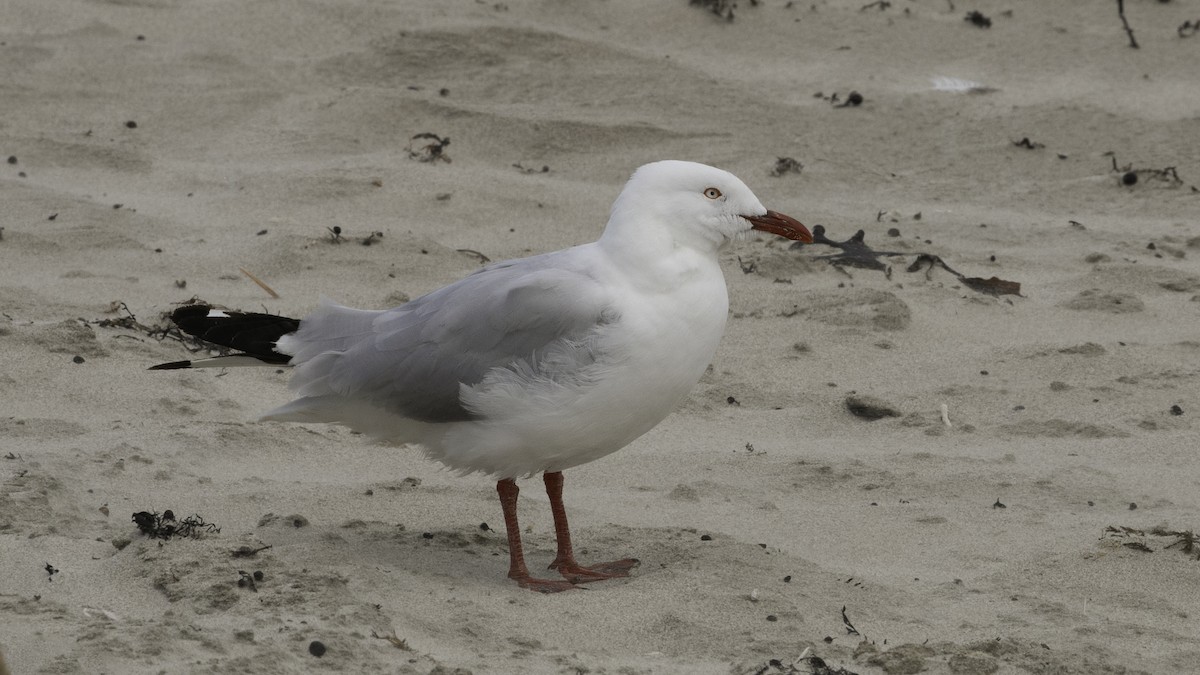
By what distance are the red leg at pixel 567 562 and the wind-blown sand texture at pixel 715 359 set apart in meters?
0.09

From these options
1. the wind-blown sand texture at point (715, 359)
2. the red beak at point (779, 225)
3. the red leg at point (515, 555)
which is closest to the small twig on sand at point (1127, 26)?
the wind-blown sand texture at point (715, 359)

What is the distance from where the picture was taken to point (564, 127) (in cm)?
902

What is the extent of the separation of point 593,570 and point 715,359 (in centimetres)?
202

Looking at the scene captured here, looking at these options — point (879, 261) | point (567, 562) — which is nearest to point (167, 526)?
point (567, 562)

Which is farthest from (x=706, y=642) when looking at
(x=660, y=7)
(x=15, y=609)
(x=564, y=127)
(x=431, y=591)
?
(x=660, y=7)

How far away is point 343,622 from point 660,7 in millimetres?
7250

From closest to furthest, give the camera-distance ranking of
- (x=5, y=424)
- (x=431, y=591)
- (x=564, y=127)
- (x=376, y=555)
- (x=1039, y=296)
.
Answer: (x=431, y=591)
(x=376, y=555)
(x=5, y=424)
(x=1039, y=296)
(x=564, y=127)

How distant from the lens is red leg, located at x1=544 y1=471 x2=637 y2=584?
15.4 feet

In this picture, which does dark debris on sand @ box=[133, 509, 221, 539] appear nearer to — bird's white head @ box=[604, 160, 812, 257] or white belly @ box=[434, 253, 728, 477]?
white belly @ box=[434, 253, 728, 477]

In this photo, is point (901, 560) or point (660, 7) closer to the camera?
point (901, 560)

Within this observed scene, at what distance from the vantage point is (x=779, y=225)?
16.1ft

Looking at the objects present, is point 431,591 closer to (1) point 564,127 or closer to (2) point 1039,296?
(2) point 1039,296

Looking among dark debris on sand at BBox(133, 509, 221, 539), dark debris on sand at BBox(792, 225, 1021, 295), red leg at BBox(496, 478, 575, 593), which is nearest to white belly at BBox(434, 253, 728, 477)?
red leg at BBox(496, 478, 575, 593)

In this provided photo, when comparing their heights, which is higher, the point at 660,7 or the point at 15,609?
the point at 660,7
